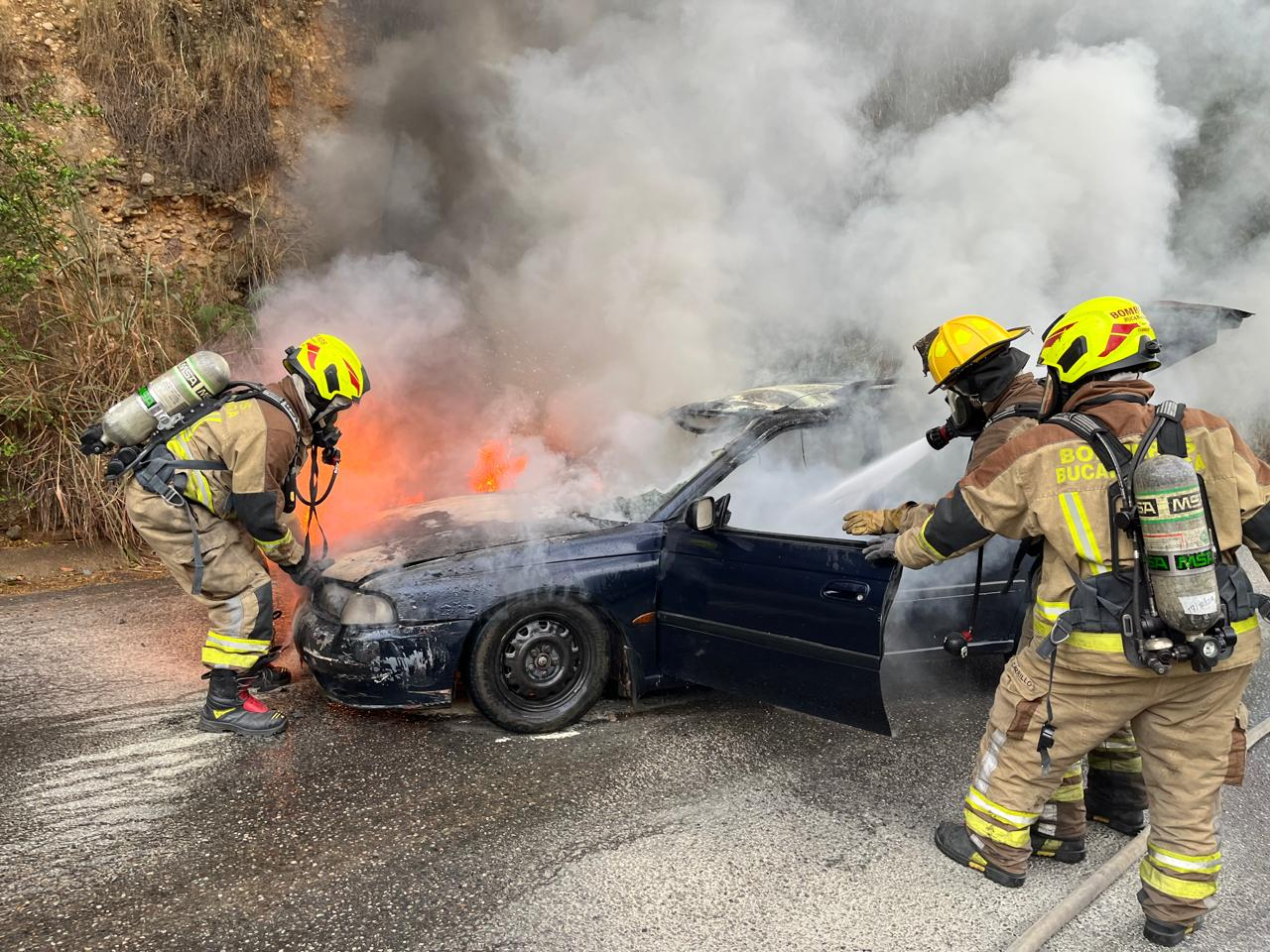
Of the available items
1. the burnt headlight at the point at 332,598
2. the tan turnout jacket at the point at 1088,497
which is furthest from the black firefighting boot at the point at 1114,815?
the burnt headlight at the point at 332,598

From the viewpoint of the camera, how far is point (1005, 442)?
2.78m

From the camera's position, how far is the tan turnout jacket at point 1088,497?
93.4 inches

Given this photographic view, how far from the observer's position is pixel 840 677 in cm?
323

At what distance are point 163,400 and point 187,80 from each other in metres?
6.83

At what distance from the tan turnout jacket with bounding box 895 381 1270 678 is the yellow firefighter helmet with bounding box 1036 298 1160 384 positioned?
6cm

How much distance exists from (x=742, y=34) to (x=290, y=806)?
7.38 meters

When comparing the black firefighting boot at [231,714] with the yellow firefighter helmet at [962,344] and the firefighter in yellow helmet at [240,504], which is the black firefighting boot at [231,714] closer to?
the firefighter in yellow helmet at [240,504]

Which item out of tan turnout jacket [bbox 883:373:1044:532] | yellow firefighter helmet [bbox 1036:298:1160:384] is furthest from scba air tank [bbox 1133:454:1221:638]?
tan turnout jacket [bbox 883:373:1044:532]

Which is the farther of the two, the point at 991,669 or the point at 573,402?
the point at 573,402

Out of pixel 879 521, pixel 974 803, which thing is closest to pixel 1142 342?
pixel 879 521

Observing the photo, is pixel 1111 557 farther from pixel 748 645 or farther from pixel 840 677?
pixel 748 645

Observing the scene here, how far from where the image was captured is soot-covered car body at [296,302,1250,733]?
3.32 metres

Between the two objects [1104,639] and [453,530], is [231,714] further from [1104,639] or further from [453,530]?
[1104,639]

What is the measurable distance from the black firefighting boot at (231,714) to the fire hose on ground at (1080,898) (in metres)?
2.95
